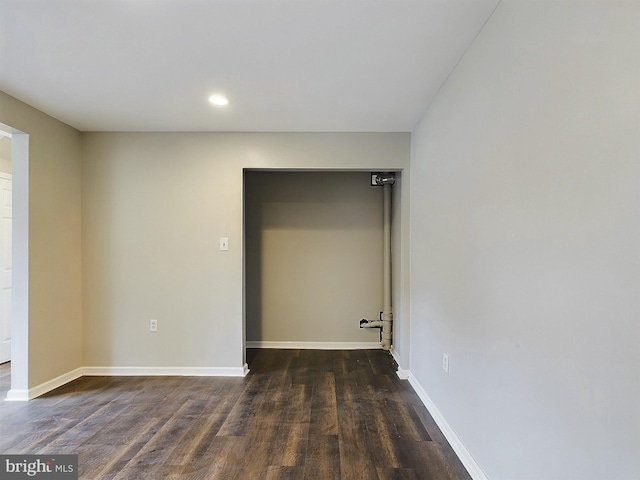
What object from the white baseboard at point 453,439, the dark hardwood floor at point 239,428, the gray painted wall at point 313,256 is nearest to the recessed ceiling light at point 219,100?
the gray painted wall at point 313,256

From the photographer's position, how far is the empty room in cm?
101

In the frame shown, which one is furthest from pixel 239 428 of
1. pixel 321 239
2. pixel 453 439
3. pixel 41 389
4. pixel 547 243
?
pixel 321 239

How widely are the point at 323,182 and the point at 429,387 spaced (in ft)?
8.33

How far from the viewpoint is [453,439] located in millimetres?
1983

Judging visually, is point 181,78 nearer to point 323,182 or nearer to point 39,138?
point 39,138

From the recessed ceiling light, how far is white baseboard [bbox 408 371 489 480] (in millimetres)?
2715

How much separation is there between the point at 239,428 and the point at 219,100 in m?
2.35

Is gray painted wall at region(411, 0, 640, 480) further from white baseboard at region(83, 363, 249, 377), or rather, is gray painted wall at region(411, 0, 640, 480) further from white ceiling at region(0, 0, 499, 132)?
white baseboard at region(83, 363, 249, 377)

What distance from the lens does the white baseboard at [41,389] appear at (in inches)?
103

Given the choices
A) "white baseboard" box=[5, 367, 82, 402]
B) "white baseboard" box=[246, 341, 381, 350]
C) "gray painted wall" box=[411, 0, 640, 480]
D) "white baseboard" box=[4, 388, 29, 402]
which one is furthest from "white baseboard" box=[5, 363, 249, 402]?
"gray painted wall" box=[411, 0, 640, 480]

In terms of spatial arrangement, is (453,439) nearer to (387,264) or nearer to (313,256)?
(387,264)

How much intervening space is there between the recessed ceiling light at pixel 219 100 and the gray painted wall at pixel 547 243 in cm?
161

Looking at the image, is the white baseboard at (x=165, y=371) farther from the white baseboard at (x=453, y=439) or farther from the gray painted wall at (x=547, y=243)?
the gray painted wall at (x=547, y=243)

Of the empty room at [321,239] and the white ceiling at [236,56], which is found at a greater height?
the white ceiling at [236,56]
